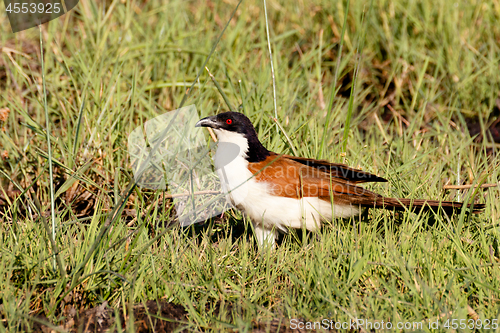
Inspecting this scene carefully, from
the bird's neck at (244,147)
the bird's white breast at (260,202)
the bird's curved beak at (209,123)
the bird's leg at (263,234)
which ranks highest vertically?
the bird's curved beak at (209,123)

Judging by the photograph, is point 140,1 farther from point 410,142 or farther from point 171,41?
point 410,142

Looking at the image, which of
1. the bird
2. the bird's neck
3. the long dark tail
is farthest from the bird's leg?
the long dark tail

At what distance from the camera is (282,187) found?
2.88 meters

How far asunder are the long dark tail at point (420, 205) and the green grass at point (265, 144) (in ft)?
0.23

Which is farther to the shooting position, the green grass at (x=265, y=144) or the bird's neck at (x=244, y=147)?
the bird's neck at (x=244, y=147)

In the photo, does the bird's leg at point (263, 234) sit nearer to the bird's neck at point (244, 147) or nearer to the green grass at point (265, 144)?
the green grass at point (265, 144)

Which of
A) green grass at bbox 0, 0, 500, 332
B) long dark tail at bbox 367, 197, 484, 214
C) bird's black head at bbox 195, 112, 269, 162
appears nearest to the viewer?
green grass at bbox 0, 0, 500, 332

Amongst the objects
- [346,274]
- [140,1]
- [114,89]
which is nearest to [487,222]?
[346,274]

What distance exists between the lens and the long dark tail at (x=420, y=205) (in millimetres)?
2672

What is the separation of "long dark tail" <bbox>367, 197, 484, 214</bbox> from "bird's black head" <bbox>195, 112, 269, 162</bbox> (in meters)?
0.77

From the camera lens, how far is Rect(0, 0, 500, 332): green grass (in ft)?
7.24

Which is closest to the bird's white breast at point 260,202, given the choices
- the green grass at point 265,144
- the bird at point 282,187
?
the bird at point 282,187

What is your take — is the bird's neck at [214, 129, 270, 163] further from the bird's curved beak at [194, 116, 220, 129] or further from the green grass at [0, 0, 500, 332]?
the green grass at [0, 0, 500, 332]

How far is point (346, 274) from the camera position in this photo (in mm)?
2369
